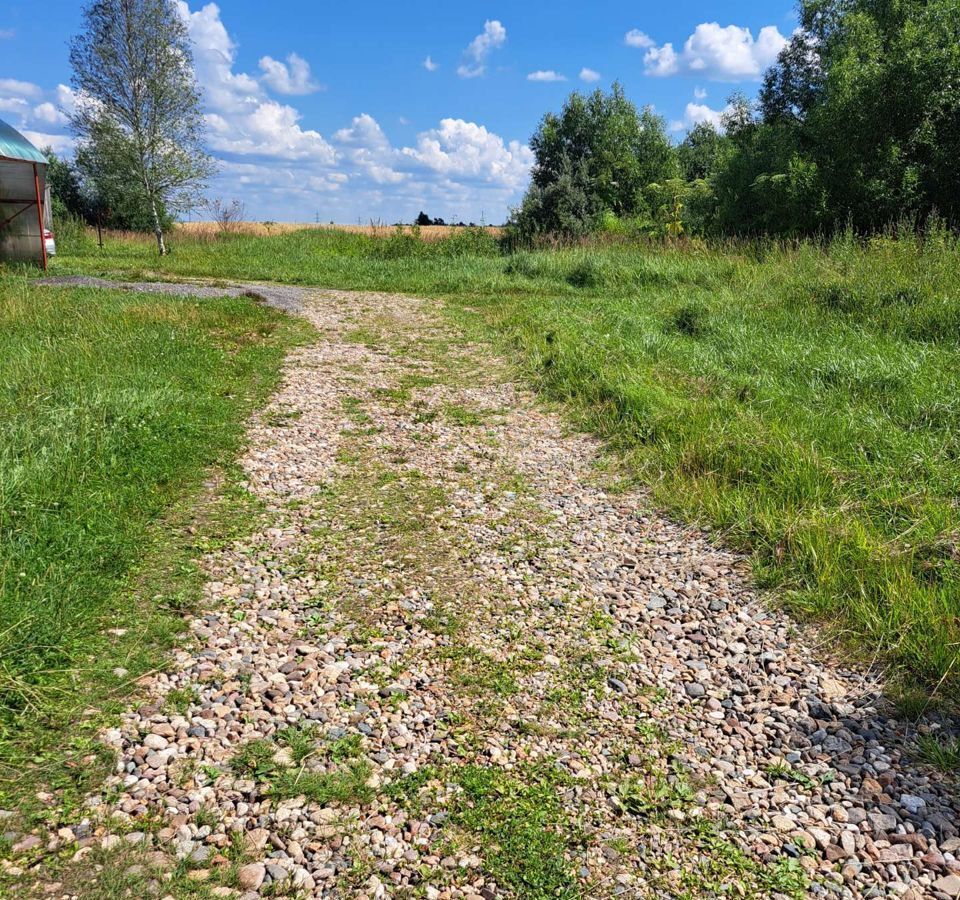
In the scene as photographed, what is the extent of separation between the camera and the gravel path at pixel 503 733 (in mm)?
2832

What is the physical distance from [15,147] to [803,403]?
2453cm

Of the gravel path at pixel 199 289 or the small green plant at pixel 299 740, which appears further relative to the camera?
the gravel path at pixel 199 289

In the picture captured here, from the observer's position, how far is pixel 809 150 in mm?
21766

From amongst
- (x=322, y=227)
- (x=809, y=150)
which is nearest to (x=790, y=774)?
(x=809, y=150)

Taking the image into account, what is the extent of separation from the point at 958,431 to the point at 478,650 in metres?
5.33

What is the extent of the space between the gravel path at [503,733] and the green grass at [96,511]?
0.27 meters

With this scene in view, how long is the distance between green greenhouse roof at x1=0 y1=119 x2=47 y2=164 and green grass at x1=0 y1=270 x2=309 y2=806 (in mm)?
14321

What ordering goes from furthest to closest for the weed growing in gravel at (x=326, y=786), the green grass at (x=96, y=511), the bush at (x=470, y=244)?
the bush at (x=470, y=244) < the green grass at (x=96, y=511) < the weed growing in gravel at (x=326, y=786)

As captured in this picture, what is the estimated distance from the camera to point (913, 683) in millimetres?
3926

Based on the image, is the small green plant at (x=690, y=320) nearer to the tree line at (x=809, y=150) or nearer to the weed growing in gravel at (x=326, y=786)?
the tree line at (x=809, y=150)

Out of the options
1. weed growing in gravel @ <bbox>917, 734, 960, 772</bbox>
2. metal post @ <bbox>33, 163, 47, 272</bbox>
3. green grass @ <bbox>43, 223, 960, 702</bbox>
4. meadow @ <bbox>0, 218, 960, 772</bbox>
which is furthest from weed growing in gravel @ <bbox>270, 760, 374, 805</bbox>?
metal post @ <bbox>33, 163, 47, 272</bbox>

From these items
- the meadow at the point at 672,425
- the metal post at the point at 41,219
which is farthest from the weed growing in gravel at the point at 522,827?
the metal post at the point at 41,219

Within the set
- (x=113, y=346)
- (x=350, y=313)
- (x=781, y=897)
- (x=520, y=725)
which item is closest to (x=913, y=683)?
(x=781, y=897)

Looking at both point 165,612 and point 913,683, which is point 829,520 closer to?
point 913,683
